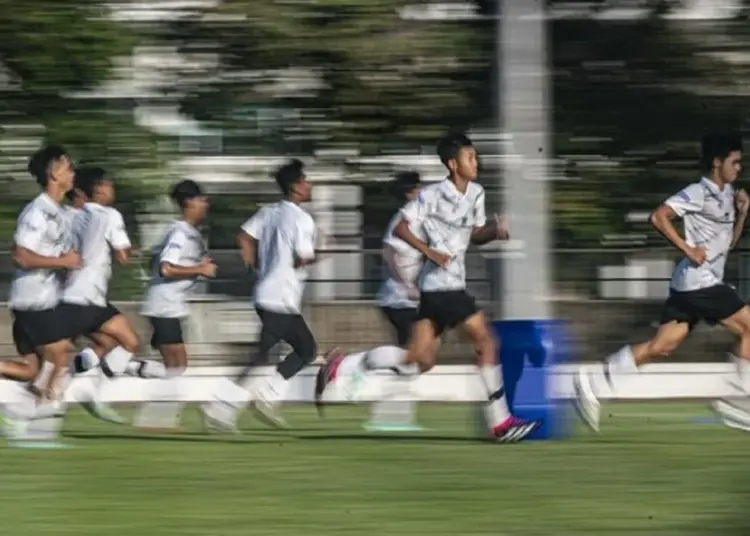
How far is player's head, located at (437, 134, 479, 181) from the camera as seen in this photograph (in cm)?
1169

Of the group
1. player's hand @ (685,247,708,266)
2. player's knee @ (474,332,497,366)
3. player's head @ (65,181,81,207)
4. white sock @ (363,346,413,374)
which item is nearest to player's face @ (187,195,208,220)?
player's head @ (65,181,81,207)

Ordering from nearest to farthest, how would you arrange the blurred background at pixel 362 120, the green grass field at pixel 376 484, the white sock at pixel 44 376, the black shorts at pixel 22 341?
the green grass field at pixel 376 484 < the white sock at pixel 44 376 < the black shorts at pixel 22 341 < the blurred background at pixel 362 120

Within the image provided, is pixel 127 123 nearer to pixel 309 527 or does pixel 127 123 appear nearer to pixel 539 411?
pixel 539 411

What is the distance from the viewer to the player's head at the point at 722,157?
12414mm

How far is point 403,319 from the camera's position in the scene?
44.0 ft

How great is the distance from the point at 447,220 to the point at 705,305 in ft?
5.92

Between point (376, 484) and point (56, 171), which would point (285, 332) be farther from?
point (376, 484)

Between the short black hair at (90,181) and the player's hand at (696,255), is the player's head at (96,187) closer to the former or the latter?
the short black hair at (90,181)

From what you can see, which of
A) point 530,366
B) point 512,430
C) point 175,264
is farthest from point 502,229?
point 175,264

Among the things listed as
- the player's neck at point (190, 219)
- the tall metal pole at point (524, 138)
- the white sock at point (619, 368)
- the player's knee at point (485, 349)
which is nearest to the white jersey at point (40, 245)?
the player's neck at point (190, 219)

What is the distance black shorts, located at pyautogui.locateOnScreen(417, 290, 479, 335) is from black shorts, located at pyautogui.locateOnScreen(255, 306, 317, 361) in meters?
1.01

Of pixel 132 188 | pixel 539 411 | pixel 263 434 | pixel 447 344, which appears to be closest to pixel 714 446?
→ pixel 539 411

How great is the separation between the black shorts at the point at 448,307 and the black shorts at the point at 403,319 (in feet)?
4.11

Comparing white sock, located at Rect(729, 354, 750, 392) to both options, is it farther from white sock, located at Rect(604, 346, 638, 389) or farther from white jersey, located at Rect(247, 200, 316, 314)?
white jersey, located at Rect(247, 200, 316, 314)
